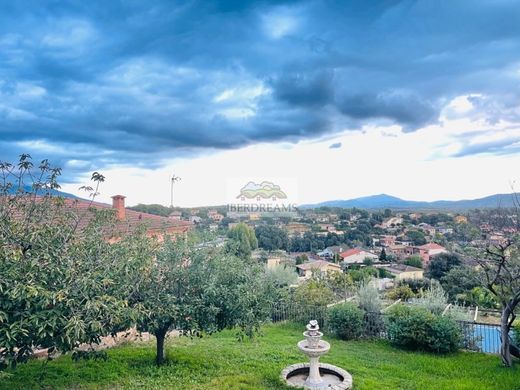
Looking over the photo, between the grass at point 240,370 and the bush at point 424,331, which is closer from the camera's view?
the grass at point 240,370

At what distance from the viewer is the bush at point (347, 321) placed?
12.6 m

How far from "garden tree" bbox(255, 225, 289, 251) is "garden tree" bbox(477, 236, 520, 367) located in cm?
3073

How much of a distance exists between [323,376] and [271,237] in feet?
109

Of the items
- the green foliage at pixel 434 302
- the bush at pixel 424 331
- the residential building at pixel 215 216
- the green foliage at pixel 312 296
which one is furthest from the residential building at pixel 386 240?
the bush at pixel 424 331

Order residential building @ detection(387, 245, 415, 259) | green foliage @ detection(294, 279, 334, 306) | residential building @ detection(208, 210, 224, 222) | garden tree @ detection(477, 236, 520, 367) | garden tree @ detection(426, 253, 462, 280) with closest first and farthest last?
garden tree @ detection(477, 236, 520, 367), green foliage @ detection(294, 279, 334, 306), residential building @ detection(208, 210, 224, 222), garden tree @ detection(426, 253, 462, 280), residential building @ detection(387, 245, 415, 259)

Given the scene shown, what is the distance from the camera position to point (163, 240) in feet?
26.7

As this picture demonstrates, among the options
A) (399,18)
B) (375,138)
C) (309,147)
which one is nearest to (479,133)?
(375,138)

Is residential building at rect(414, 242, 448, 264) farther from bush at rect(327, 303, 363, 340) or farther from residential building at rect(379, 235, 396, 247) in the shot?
bush at rect(327, 303, 363, 340)

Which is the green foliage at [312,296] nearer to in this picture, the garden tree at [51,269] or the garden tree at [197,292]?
the garden tree at [197,292]

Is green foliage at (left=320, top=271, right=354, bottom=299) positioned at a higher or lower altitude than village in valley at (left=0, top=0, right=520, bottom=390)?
lower

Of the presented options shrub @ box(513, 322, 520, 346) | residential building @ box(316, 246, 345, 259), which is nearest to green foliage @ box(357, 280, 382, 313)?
shrub @ box(513, 322, 520, 346)

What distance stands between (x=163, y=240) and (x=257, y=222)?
105 ft

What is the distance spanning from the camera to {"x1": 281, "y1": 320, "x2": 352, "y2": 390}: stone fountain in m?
7.31

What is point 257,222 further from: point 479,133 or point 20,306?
point 20,306
